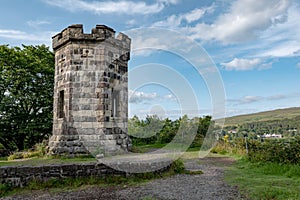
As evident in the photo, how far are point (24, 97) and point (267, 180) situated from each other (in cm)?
1359

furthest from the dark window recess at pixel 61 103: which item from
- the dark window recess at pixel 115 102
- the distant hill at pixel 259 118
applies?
the distant hill at pixel 259 118

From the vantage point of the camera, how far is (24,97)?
14.9m

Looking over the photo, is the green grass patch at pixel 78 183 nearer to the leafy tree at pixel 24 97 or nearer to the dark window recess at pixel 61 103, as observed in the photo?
the dark window recess at pixel 61 103

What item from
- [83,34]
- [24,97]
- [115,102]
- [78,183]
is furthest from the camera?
[24,97]

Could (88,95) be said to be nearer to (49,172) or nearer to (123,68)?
(123,68)

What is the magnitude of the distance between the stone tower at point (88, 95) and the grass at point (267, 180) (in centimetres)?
424

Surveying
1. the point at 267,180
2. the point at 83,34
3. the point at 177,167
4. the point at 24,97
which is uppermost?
the point at 83,34

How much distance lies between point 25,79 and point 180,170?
11577mm

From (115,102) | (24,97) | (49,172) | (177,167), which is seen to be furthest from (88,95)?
(24,97)

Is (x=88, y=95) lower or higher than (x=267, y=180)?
higher

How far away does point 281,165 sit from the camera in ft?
24.0

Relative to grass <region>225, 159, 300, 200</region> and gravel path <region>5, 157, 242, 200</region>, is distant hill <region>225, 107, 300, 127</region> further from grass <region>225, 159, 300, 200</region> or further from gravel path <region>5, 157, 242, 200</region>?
gravel path <region>5, 157, 242, 200</region>

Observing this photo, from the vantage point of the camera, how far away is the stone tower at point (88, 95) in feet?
28.7

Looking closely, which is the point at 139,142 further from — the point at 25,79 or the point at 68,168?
the point at 68,168
